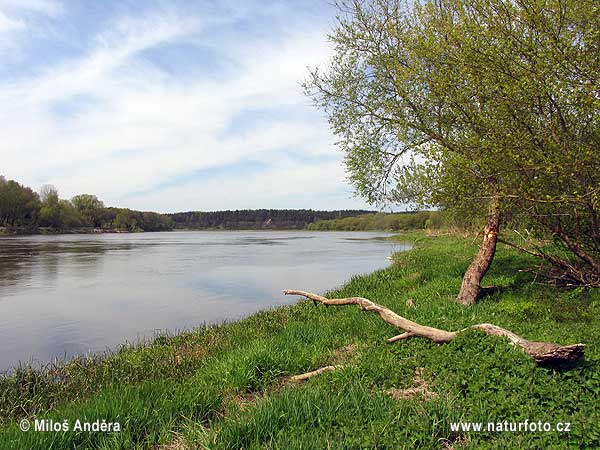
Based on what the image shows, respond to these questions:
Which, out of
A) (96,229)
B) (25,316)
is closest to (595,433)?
(25,316)

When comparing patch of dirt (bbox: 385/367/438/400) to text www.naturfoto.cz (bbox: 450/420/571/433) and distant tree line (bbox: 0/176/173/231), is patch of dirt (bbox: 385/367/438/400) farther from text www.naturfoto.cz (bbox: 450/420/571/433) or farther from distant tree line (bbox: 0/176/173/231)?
distant tree line (bbox: 0/176/173/231)

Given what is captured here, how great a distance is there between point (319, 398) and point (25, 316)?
12381mm

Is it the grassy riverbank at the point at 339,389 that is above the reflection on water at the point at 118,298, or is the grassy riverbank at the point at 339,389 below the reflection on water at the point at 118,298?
above

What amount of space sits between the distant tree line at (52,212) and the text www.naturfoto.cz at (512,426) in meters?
104

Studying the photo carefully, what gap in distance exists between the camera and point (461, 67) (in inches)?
273

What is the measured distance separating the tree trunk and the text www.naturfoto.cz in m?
5.73

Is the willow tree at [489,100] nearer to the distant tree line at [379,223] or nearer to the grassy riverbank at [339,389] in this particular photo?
the grassy riverbank at [339,389]

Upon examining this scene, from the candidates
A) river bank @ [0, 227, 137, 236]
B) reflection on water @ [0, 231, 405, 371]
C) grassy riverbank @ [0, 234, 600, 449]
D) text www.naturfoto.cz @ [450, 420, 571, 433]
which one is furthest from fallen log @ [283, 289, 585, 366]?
river bank @ [0, 227, 137, 236]

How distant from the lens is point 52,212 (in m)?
98.8

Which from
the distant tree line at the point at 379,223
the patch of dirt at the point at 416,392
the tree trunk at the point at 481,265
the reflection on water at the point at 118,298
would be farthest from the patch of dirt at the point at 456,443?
the distant tree line at the point at 379,223

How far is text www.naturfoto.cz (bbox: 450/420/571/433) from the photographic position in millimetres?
3961

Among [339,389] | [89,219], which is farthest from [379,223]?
[339,389]

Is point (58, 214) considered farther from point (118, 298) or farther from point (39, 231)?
point (118, 298)

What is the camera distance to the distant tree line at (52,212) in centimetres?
8981
